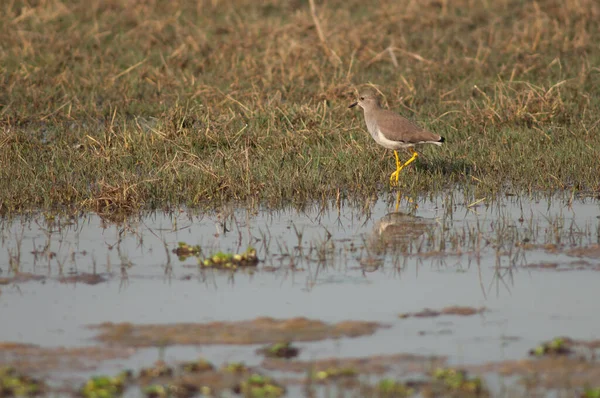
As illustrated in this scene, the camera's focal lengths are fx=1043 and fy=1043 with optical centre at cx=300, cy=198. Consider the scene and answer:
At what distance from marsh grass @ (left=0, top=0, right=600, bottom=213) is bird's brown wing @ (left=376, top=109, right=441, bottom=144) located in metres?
0.41

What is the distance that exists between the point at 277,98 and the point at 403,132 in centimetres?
304

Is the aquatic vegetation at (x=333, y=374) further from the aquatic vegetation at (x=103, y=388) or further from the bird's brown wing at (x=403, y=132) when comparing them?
the bird's brown wing at (x=403, y=132)

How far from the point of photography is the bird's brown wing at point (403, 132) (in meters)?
10.2

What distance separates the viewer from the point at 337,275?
7254mm

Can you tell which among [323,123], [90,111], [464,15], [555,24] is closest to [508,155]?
[323,123]

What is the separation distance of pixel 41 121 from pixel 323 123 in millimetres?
3571

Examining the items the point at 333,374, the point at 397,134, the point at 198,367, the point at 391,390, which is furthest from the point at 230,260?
the point at 397,134

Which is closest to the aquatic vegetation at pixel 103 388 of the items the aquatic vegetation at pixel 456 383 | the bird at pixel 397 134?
the aquatic vegetation at pixel 456 383

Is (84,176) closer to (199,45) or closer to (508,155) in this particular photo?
(508,155)

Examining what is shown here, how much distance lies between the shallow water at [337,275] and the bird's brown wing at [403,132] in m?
0.95

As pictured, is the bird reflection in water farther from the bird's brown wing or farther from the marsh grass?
the bird's brown wing

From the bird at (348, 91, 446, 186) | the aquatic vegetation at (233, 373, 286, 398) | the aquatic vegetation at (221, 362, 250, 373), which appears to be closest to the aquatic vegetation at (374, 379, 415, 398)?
the aquatic vegetation at (233, 373, 286, 398)

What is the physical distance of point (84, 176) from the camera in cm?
1031

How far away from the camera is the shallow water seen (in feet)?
19.8
